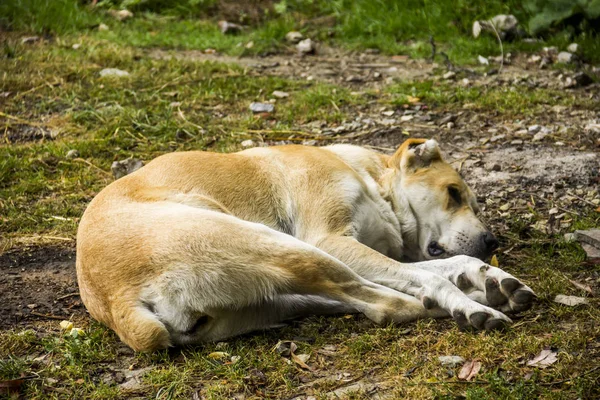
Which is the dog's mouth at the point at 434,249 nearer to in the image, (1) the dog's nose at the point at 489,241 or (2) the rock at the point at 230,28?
(1) the dog's nose at the point at 489,241

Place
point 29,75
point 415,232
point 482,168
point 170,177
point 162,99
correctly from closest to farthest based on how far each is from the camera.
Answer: point 170,177 → point 415,232 → point 482,168 → point 162,99 → point 29,75

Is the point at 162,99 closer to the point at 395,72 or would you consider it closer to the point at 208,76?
the point at 208,76

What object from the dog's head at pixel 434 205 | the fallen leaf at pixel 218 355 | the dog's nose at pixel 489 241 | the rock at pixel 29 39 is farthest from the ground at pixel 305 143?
the dog's head at pixel 434 205

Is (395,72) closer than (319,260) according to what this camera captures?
No

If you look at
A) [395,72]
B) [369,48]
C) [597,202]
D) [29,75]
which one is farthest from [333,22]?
[597,202]

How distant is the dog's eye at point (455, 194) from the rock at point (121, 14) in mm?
7061

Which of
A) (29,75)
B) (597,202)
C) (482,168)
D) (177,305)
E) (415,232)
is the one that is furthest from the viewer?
(29,75)

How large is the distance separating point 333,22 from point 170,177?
242 inches

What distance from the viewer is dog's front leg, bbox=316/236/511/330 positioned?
4074 millimetres

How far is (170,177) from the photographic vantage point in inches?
193

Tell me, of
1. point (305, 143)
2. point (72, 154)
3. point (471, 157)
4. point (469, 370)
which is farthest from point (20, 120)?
point (469, 370)

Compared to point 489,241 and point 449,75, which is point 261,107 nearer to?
point 449,75

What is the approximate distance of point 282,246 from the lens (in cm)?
423

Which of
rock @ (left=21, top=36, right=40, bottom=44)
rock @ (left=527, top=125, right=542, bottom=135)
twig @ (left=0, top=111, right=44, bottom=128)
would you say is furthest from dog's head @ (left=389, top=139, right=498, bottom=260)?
rock @ (left=21, top=36, right=40, bottom=44)
